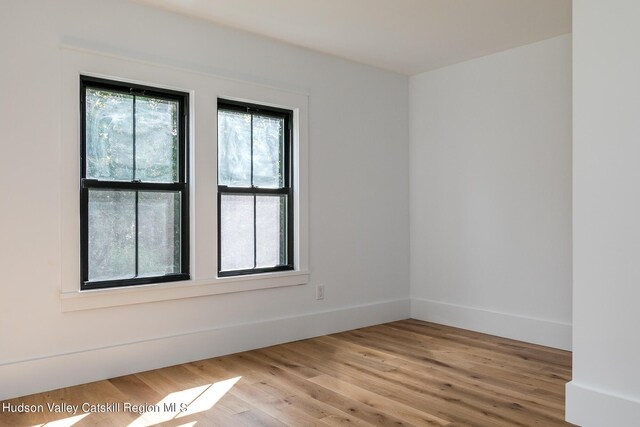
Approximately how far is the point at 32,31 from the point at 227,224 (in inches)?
71.0

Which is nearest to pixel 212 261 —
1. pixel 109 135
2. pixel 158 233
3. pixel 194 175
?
pixel 158 233

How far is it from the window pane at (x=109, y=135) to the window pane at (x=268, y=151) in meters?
1.03

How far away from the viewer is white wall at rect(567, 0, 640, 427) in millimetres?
2494

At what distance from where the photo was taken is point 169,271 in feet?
12.2

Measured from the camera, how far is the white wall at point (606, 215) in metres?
2.49

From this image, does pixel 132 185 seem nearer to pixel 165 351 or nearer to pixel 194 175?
pixel 194 175

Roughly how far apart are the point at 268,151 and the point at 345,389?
2.03 metres

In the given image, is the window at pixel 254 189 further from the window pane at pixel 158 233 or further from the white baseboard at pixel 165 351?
the white baseboard at pixel 165 351

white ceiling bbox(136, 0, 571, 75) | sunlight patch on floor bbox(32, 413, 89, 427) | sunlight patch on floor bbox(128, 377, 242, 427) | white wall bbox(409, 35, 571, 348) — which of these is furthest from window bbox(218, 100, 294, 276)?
white wall bbox(409, 35, 571, 348)

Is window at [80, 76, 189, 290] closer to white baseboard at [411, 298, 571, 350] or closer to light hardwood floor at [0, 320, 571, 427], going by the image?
light hardwood floor at [0, 320, 571, 427]

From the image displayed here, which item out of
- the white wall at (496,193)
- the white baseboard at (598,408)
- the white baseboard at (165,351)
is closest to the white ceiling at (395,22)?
the white wall at (496,193)

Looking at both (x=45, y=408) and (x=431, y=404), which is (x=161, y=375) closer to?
(x=45, y=408)

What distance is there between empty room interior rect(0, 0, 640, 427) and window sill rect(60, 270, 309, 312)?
0.07ft

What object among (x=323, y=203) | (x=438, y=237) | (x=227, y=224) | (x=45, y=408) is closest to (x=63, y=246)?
(x=45, y=408)
